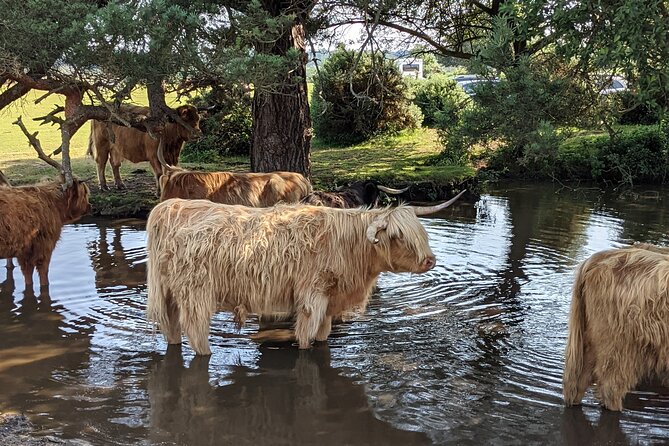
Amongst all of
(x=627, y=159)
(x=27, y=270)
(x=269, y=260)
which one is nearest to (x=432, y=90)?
(x=627, y=159)

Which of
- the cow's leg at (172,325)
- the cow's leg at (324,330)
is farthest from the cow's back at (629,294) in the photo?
the cow's leg at (172,325)

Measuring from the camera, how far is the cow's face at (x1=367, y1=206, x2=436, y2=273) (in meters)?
5.37

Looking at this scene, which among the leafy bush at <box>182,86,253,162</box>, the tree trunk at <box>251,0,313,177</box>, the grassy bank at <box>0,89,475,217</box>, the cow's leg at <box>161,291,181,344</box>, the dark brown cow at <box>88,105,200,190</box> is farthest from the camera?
the leafy bush at <box>182,86,253,162</box>

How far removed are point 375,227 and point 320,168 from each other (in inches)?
328

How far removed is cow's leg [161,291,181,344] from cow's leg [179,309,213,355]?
9.4 inches

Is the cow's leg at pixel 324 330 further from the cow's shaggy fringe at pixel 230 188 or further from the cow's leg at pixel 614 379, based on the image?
the cow's shaggy fringe at pixel 230 188

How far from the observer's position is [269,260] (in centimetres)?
534

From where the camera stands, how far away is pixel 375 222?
17.7 ft

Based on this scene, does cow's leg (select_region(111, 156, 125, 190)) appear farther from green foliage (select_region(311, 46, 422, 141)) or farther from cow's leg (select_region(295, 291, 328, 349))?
cow's leg (select_region(295, 291, 328, 349))

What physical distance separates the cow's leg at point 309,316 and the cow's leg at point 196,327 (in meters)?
0.66

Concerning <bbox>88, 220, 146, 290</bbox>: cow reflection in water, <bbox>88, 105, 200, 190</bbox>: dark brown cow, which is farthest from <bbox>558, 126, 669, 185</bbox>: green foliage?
<bbox>88, 220, 146, 290</bbox>: cow reflection in water

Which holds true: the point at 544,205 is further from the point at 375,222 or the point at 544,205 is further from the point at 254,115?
the point at 375,222

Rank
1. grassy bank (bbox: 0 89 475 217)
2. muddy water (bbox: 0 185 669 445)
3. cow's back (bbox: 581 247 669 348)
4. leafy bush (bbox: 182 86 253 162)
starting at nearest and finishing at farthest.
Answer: cow's back (bbox: 581 247 669 348) < muddy water (bbox: 0 185 669 445) < grassy bank (bbox: 0 89 475 217) < leafy bush (bbox: 182 86 253 162)

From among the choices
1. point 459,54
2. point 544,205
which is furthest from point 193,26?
point 459,54
